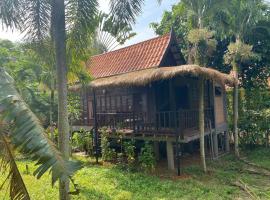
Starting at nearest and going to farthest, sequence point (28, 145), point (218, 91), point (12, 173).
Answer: point (28, 145), point (12, 173), point (218, 91)

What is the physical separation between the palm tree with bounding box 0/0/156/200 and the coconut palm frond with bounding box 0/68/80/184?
3753 mm

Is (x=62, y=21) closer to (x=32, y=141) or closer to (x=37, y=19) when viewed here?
(x=37, y=19)

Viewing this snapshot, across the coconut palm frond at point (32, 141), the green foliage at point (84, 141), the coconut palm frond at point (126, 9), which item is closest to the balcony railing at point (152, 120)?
the green foliage at point (84, 141)

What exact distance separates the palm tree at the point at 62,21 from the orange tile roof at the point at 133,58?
4.72 metres

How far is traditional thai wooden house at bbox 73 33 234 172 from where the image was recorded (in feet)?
36.6

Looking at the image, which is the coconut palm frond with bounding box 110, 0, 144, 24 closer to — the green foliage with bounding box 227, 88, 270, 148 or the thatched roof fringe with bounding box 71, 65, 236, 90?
the thatched roof fringe with bounding box 71, 65, 236, 90

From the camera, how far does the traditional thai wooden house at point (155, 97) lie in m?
11.2

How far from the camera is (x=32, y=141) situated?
3.45 metres

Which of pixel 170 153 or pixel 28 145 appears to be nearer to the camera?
pixel 28 145

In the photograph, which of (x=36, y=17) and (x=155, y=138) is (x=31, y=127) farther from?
(x=155, y=138)

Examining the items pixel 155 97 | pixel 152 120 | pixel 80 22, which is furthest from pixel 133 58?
pixel 80 22

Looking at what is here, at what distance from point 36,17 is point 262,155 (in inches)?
438

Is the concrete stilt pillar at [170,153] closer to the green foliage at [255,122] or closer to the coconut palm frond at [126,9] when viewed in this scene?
the coconut palm frond at [126,9]

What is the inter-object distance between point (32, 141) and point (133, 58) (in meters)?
12.1
